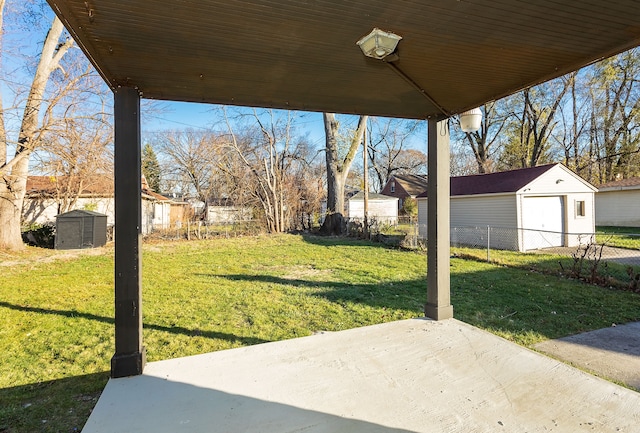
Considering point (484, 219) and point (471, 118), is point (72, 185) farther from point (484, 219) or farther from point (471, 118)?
point (484, 219)

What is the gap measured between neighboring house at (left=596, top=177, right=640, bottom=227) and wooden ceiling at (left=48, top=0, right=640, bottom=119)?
19139mm

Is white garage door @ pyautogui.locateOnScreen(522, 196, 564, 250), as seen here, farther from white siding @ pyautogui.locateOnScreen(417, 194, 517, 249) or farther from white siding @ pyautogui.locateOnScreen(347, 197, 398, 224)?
white siding @ pyautogui.locateOnScreen(347, 197, 398, 224)

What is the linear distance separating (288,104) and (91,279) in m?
5.82

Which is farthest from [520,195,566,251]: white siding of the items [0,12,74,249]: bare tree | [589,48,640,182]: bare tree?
[0,12,74,249]: bare tree

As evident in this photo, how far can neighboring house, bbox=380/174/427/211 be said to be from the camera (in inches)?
1118

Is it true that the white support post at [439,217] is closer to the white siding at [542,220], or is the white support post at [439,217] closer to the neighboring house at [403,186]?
the white siding at [542,220]

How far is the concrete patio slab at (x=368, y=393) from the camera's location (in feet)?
6.56

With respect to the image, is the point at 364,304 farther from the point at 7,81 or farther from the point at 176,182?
the point at 176,182

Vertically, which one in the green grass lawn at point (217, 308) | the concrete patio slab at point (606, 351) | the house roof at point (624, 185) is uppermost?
the house roof at point (624, 185)

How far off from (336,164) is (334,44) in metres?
13.6

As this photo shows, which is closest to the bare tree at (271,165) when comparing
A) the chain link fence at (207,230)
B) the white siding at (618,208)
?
the chain link fence at (207,230)

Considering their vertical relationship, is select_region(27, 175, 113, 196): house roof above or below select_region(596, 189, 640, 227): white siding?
above

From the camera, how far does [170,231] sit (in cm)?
1374

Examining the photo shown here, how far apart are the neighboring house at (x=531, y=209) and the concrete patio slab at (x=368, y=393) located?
9.32 metres
